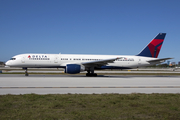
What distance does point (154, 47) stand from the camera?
3083 centimetres

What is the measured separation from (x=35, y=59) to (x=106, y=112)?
22268 millimetres

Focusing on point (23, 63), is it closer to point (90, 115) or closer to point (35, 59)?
point (35, 59)

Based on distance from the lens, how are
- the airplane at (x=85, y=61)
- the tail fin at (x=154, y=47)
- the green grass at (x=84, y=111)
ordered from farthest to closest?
the tail fin at (x=154, y=47) < the airplane at (x=85, y=61) < the green grass at (x=84, y=111)

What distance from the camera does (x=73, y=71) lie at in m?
25.1

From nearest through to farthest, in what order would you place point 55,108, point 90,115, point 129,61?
1. point 90,115
2. point 55,108
3. point 129,61

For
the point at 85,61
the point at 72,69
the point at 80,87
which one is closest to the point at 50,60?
the point at 72,69

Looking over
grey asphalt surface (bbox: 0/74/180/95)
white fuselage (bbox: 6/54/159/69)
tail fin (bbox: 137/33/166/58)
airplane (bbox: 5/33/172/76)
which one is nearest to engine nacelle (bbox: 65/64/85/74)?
airplane (bbox: 5/33/172/76)

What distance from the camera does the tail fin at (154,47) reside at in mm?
30766

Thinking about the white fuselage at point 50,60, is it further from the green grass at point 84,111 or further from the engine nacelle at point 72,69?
the green grass at point 84,111

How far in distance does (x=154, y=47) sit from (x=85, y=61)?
42.5 feet

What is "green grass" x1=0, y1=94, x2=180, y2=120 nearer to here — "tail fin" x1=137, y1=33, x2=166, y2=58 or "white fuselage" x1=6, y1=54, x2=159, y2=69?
"white fuselage" x1=6, y1=54, x2=159, y2=69

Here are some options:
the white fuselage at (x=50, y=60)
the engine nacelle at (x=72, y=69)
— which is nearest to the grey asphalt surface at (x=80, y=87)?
the engine nacelle at (x=72, y=69)

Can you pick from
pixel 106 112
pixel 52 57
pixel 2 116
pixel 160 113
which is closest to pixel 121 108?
pixel 106 112

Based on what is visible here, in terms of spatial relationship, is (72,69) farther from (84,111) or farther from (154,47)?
(84,111)
